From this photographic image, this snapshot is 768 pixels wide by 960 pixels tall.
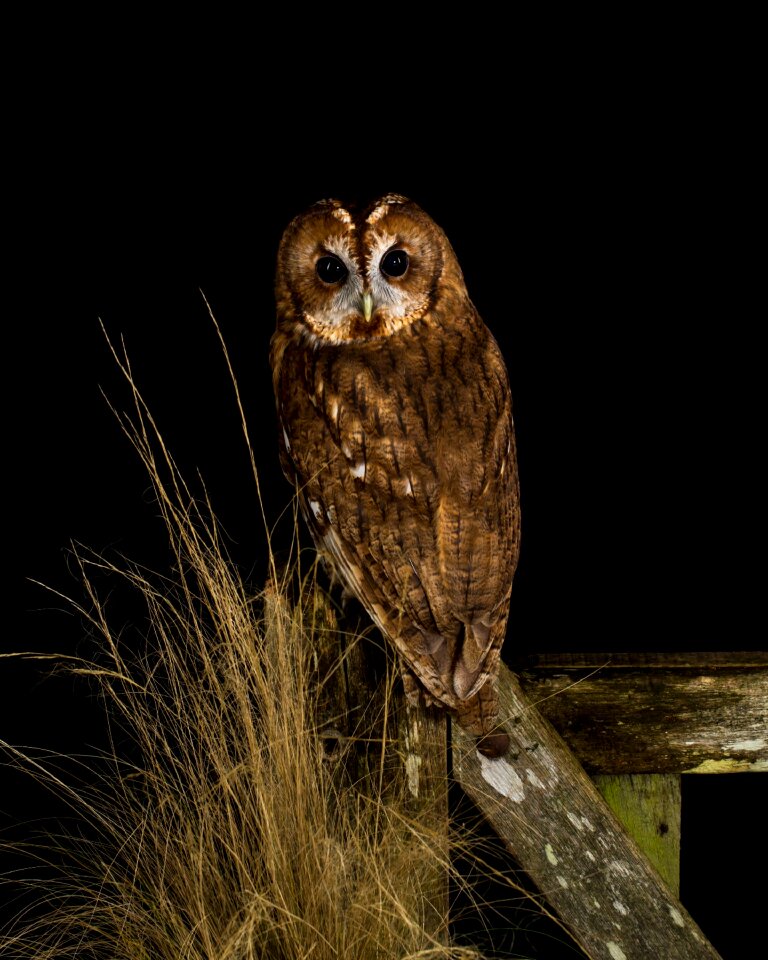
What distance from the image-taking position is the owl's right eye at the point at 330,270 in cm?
240

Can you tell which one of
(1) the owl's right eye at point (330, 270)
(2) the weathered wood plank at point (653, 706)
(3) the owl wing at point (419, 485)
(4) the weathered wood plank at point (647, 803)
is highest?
(1) the owl's right eye at point (330, 270)

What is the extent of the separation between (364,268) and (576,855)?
53.9 inches

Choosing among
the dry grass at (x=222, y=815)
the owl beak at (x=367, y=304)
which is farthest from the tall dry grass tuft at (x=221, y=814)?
the owl beak at (x=367, y=304)

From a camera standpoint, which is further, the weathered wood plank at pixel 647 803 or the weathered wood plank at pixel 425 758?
the weathered wood plank at pixel 647 803

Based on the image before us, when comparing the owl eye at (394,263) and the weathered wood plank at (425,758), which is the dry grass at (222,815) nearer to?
the weathered wood plank at (425,758)

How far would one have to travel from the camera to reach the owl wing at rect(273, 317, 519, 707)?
2.19 m

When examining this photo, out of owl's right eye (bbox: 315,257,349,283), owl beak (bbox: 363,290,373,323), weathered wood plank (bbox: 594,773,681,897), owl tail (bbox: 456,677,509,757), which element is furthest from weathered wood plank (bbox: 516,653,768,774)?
owl's right eye (bbox: 315,257,349,283)

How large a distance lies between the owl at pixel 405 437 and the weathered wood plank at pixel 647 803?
16.5 inches

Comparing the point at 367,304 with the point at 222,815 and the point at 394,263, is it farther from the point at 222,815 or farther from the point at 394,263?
the point at 222,815

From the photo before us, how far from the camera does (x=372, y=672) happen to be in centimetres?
231

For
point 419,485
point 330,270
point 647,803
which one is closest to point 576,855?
point 647,803

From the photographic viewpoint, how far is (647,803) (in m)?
2.50

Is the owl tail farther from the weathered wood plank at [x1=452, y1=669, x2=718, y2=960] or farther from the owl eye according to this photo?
the owl eye

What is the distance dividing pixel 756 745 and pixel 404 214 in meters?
1.48
